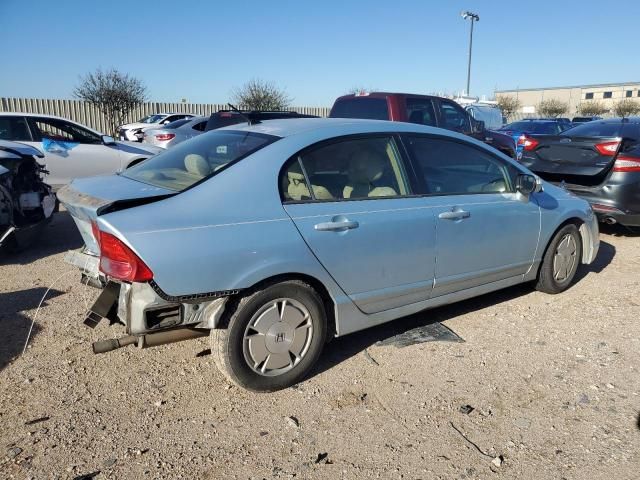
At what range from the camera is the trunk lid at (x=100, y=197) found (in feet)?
9.36

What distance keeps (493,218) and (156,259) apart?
2.63 m

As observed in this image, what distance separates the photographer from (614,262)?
6195 millimetres

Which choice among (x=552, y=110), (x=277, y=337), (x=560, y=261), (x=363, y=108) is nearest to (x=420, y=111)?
(x=363, y=108)

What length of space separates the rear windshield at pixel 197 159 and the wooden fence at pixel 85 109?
Answer: 77.8ft

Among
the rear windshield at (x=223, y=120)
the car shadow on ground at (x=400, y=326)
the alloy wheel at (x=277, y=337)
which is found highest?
the rear windshield at (x=223, y=120)

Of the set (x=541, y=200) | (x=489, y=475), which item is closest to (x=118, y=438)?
(x=489, y=475)

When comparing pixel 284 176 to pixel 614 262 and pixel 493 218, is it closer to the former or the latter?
pixel 493 218

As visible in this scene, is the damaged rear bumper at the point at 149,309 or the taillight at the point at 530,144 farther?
the taillight at the point at 530,144

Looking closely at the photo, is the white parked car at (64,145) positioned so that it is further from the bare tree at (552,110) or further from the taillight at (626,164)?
the bare tree at (552,110)

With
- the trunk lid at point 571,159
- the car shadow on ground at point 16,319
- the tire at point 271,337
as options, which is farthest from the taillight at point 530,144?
the car shadow on ground at point 16,319

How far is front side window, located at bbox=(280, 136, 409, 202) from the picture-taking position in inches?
129

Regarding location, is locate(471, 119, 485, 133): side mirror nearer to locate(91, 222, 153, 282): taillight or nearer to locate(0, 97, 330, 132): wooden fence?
locate(91, 222, 153, 282): taillight

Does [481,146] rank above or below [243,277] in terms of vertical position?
above

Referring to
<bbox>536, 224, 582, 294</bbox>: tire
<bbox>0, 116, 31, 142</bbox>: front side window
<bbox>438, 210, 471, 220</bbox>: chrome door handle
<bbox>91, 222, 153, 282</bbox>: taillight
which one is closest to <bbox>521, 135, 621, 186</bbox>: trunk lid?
<bbox>536, 224, 582, 294</bbox>: tire
